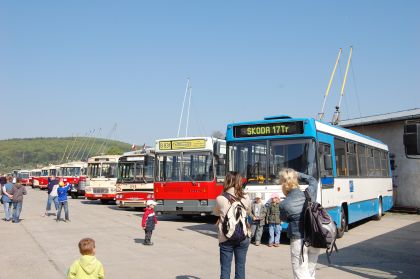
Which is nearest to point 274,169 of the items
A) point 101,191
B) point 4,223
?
point 4,223

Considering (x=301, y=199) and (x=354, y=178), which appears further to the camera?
(x=354, y=178)

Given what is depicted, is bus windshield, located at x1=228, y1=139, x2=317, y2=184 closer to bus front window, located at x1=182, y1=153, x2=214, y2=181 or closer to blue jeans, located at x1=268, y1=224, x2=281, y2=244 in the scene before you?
blue jeans, located at x1=268, y1=224, x2=281, y2=244

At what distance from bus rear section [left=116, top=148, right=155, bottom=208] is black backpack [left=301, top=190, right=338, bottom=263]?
17.4 metres

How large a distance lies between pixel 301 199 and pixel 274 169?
20.6 ft

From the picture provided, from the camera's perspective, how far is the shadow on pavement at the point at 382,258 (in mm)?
9008

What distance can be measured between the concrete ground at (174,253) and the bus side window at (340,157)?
197cm

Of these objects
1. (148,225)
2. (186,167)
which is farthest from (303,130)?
(186,167)

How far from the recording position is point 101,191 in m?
29.5

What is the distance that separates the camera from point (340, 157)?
46.6 ft

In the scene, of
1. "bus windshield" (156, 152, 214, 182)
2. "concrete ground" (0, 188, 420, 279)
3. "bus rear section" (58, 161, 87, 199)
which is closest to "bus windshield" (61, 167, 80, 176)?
"bus rear section" (58, 161, 87, 199)

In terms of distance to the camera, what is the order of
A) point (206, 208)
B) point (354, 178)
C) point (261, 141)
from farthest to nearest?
point (206, 208), point (354, 178), point (261, 141)

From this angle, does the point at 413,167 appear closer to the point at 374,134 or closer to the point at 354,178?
the point at 374,134

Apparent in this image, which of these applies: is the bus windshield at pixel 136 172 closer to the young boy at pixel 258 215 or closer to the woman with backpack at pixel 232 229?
the young boy at pixel 258 215

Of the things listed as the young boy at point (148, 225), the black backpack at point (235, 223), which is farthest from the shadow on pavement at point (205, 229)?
the black backpack at point (235, 223)
